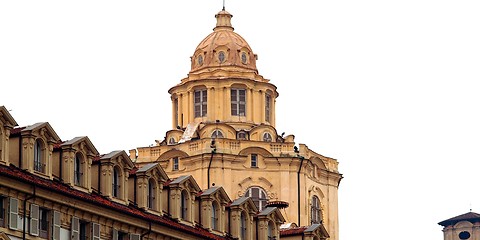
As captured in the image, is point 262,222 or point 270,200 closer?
point 262,222

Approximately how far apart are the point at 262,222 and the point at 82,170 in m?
22.6

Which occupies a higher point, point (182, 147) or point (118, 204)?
point (182, 147)

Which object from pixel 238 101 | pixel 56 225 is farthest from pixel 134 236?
pixel 238 101

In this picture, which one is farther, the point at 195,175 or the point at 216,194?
the point at 195,175

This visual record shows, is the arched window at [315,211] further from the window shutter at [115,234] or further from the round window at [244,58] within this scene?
the window shutter at [115,234]

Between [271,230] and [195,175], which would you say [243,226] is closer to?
[271,230]

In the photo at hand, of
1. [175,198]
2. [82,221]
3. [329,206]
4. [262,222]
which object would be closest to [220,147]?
[329,206]

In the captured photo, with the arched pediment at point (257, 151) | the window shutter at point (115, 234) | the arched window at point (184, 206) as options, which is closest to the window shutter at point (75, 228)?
the window shutter at point (115, 234)

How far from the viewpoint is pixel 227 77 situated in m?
170

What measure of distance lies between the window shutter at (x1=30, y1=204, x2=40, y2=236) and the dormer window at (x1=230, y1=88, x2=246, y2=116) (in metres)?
82.4

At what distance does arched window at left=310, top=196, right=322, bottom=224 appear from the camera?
16723 centimetres

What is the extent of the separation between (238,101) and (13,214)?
85.0 m

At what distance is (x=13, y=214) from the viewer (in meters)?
86.2

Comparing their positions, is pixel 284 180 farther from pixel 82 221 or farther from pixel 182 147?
pixel 82 221
